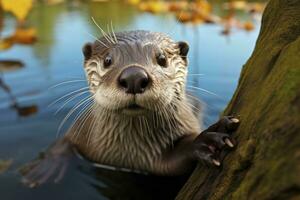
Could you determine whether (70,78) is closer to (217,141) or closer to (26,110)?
(26,110)

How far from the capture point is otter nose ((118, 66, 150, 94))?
130 cm

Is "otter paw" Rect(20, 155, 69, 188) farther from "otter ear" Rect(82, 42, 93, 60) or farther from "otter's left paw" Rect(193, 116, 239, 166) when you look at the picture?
"otter's left paw" Rect(193, 116, 239, 166)

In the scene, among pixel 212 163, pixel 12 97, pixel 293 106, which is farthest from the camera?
pixel 12 97

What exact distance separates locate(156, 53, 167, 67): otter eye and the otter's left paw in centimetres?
37

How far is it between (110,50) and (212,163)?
0.67m

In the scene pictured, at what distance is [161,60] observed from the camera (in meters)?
1.61

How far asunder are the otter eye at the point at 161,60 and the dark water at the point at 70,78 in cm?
45

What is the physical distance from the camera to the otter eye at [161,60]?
1600mm

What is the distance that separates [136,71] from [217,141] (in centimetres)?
32

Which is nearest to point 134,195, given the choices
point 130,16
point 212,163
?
point 212,163

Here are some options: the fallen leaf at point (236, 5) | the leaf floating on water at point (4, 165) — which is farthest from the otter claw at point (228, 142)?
the fallen leaf at point (236, 5)

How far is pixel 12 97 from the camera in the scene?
8.81ft

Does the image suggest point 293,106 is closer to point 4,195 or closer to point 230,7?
point 4,195

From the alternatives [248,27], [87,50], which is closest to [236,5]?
[248,27]
